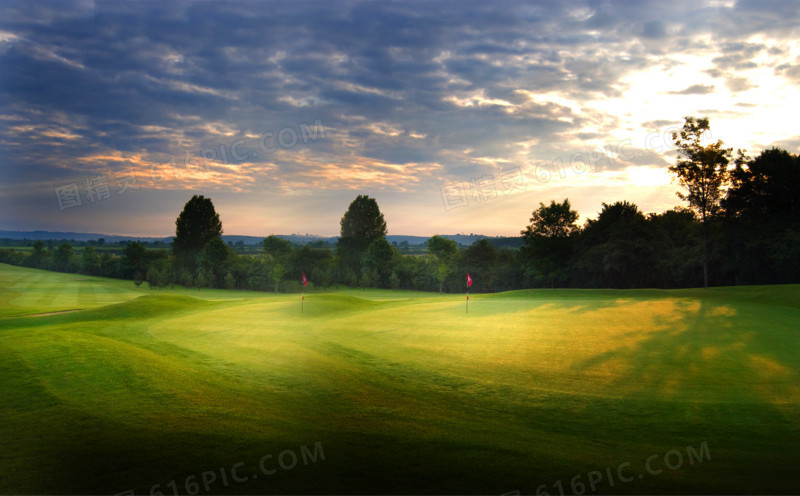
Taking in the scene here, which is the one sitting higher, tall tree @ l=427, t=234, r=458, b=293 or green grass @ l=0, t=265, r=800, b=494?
tall tree @ l=427, t=234, r=458, b=293

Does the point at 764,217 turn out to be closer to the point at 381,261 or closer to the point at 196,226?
the point at 381,261

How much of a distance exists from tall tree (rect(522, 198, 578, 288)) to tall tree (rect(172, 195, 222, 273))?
127ft

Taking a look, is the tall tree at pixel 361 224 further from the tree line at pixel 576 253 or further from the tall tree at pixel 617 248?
the tall tree at pixel 617 248

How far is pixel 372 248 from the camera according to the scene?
206ft

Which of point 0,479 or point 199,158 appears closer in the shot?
point 0,479

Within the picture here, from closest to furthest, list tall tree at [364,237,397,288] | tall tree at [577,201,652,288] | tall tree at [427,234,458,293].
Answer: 1. tall tree at [577,201,652,288]
2. tall tree at [427,234,458,293]
3. tall tree at [364,237,397,288]

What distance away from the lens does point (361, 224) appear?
245ft

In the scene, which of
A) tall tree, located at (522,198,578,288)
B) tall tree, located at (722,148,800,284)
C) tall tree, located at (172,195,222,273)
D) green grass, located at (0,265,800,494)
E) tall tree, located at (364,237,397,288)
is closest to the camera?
green grass, located at (0,265,800,494)

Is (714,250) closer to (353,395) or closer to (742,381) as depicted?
(742,381)

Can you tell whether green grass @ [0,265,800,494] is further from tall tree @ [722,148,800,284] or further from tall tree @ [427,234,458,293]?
tall tree @ [427,234,458,293]

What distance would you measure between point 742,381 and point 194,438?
394 inches

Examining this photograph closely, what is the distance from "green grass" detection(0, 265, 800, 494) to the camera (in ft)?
16.2

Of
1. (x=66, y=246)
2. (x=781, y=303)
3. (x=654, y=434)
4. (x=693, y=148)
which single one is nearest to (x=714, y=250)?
(x=693, y=148)

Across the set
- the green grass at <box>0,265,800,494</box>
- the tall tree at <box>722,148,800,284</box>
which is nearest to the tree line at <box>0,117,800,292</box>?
the tall tree at <box>722,148,800,284</box>
